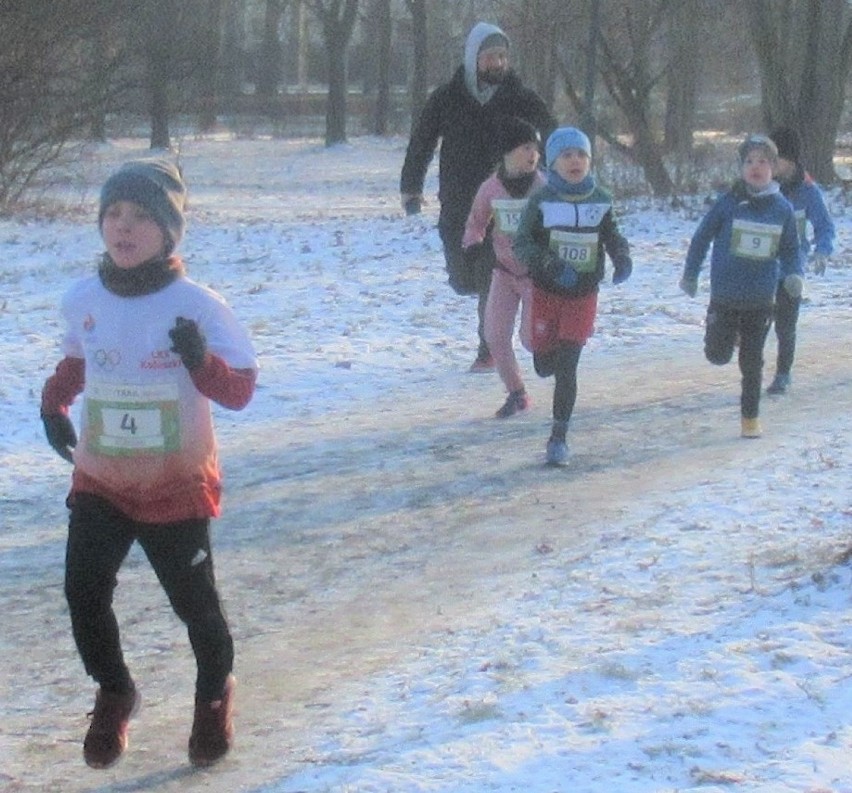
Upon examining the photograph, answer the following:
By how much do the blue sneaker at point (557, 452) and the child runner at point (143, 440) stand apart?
144 inches

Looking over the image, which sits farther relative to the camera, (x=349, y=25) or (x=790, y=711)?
(x=349, y=25)

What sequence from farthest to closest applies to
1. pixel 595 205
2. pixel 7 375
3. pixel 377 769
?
pixel 7 375 < pixel 595 205 < pixel 377 769

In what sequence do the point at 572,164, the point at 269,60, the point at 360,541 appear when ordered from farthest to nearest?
the point at 269,60 < the point at 572,164 < the point at 360,541

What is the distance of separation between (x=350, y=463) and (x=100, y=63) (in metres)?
17.4

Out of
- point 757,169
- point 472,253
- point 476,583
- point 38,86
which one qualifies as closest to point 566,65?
point 38,86

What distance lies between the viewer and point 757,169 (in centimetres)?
838

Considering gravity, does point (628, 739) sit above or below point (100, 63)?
below

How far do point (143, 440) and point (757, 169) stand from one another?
485 centimetres

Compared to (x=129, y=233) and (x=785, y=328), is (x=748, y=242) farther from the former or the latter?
(x=129, y=233)

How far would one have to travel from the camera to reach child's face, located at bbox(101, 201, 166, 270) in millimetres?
4309

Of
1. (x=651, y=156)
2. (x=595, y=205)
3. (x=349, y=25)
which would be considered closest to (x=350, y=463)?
(x=595, y=205)

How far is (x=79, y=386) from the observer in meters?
4.57

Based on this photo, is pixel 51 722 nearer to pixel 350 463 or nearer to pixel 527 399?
pixel 350 463

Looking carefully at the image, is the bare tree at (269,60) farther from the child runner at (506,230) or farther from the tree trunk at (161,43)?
the child runner at (506,230)
